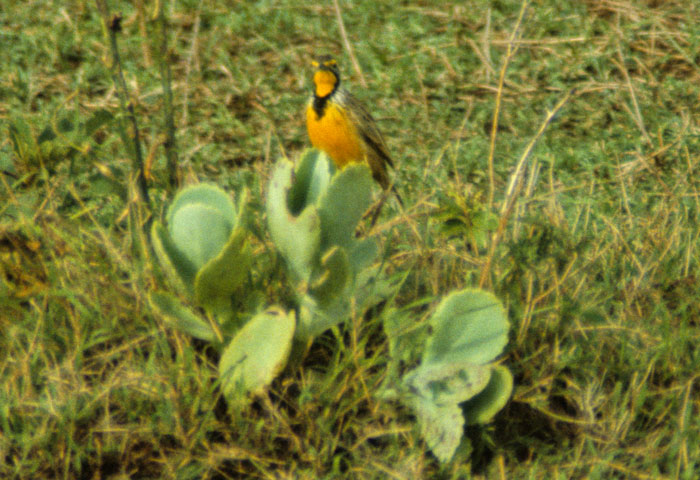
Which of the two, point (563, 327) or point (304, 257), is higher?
point (304, 257)

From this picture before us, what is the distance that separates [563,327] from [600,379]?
17 centimetres

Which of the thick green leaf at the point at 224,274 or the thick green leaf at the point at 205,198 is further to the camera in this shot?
the thick green leaf at the point at 205,198

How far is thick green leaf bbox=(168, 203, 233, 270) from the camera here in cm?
206

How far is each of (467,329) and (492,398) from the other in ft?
0.60

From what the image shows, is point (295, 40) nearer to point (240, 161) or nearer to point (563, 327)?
point (240, 161)

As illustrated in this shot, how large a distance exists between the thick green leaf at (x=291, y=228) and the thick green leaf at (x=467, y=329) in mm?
Answer: 356

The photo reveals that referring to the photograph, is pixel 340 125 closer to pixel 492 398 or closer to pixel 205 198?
pixel 205 198

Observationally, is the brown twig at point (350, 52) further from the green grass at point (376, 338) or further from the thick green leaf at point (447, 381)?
the thick green leaf at point (447, 381)

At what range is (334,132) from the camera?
404 cm

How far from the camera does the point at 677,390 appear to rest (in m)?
2.32

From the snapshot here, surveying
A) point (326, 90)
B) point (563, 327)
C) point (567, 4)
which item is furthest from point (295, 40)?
point (563, 327)

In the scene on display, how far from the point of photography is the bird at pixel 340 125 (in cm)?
403

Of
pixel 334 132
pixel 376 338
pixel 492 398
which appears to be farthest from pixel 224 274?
pixel 334 132

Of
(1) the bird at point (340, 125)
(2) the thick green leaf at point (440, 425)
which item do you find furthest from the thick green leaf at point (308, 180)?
(1) the bird at point (340, 125)
